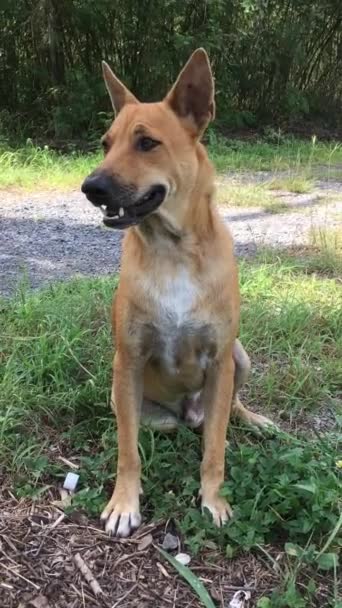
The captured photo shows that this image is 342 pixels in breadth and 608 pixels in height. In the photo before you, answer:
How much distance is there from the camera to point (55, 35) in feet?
32.2

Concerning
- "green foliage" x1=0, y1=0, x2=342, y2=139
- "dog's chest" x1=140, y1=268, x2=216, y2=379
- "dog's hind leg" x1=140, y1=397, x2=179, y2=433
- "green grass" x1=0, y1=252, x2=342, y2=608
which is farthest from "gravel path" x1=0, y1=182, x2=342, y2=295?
"green foliage" x1=0, y1=0, x2=342, y2=139

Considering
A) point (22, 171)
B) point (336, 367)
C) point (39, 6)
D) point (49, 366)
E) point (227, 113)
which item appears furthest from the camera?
point (227, 113)

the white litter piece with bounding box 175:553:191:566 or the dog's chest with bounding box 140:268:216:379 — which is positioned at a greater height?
the dog's chest with bounding box 140:268:216:379

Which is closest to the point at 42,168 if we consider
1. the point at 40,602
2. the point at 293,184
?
the point at 293,184

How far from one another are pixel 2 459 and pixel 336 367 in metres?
1.59

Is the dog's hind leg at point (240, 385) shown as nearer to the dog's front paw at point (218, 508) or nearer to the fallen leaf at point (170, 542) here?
the dog's front paw at point (218, 508)

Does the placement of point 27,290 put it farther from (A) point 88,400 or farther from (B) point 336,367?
(B) point 336,367

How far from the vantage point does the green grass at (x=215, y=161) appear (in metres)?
7.07

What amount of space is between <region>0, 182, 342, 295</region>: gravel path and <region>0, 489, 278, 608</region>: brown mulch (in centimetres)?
205

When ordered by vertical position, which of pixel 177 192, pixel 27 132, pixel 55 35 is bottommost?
pixel 27 132

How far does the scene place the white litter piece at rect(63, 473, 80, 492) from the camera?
242 cm

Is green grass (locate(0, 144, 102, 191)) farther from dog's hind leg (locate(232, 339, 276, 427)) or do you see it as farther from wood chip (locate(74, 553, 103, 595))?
wood chip (locate(74, 553, 103, 595))

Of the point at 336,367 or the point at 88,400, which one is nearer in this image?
the point at 88,400

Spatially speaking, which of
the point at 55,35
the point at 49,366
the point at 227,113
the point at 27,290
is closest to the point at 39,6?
the point at 55,35
